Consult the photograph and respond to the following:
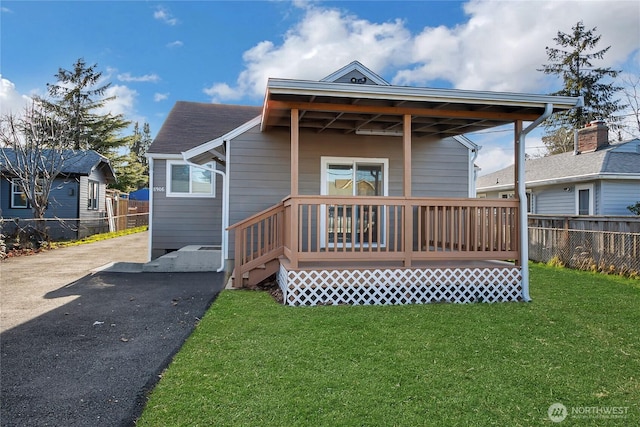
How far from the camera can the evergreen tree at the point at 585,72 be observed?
78.9 ft

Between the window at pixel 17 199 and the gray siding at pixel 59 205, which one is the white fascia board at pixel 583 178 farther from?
the window at pixel 17 199

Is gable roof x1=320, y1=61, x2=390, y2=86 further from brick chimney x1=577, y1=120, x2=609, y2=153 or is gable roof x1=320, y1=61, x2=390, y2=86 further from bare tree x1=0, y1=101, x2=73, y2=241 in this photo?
brick chimney x1=577, y1=120, x2=609, y2=153

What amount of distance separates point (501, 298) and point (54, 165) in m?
16.9

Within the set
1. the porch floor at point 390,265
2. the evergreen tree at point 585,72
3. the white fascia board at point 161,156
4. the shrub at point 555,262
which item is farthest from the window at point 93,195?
the evergreen tree at point 585,72

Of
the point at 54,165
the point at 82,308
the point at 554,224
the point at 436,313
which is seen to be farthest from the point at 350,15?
the point at 54,165

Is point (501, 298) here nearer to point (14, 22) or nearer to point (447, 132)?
point (447, 132)

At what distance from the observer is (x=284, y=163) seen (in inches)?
315

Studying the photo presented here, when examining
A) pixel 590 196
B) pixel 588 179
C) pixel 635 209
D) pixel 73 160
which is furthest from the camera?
pixel 73 160

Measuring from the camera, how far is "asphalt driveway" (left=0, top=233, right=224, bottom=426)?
260 centimetres

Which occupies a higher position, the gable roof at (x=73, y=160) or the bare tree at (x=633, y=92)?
the bare tree at (x=633, y=92)

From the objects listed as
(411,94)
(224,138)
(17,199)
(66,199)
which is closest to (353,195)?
(411,94)

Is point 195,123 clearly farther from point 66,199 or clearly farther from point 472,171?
point 66,199

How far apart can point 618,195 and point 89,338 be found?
51.5ft

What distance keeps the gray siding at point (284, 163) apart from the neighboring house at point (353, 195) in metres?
0.02
